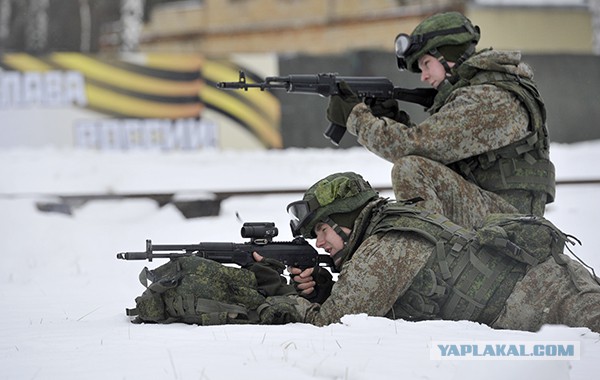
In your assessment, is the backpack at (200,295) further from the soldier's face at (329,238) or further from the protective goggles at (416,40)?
the protective goggles at (416,40)

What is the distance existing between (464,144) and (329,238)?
1.33m

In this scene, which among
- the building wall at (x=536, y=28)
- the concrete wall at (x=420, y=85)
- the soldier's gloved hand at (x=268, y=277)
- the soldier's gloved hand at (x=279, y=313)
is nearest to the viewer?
the soldier's gloved hand at (x=279, y=313)

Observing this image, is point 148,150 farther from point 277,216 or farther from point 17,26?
point 17,26

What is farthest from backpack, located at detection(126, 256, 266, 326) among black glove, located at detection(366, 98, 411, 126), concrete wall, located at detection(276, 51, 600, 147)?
concrete wall, located at detection(276, 51, 600, 147)

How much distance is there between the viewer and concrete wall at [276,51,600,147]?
650 inches

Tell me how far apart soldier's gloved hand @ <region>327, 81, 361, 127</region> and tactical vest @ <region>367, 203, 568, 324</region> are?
5.45ft

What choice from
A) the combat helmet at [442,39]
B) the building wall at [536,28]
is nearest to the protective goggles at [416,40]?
the combat helmet at [442,39]

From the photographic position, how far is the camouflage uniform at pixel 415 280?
196 inches

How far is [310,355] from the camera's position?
430cm

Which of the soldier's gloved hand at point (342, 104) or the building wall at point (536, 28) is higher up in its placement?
the building wall at point (536, 28)

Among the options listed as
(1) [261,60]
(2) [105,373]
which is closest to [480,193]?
(2) [105,373]

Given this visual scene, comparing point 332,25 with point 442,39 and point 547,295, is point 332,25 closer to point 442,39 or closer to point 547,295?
point 442,39

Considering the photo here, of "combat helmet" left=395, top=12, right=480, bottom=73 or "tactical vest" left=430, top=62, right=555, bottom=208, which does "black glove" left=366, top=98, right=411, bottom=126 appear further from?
"tactical vest" left=430, top=62, right=555, bottom=208

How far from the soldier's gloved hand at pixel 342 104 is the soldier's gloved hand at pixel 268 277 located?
1494 millimetres
